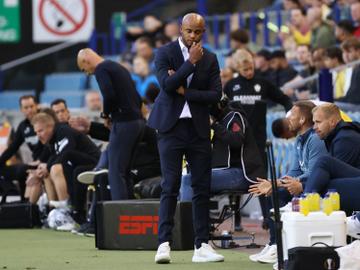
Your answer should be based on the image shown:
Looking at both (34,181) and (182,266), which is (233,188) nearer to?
(182,266)

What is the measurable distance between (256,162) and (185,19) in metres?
2.05

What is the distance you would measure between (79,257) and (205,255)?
4.36 feet

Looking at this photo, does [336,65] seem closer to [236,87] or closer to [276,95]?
[276,95]

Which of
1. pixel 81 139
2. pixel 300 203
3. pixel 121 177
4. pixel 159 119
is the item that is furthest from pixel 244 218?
pixel 300 203

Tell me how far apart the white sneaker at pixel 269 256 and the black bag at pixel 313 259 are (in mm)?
1456

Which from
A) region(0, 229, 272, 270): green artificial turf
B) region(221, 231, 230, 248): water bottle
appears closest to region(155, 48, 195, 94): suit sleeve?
region(0, 229, 272, 270): green artificial turf

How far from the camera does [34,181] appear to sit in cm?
1589

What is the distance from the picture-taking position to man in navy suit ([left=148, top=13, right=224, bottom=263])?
10203 millimetres

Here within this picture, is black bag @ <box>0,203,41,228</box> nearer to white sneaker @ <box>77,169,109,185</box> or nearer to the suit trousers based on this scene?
white sneaker @ <box>77,169,109,185</box>

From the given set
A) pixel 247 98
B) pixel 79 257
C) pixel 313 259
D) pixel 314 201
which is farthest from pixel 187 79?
pixel 247 98

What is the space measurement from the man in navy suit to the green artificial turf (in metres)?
0.25

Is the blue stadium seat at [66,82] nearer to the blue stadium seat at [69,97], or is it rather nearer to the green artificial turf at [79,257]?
the blue stadium seat at [69,97]

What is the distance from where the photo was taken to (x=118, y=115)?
1292cm

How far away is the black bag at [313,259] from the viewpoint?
8.60m
